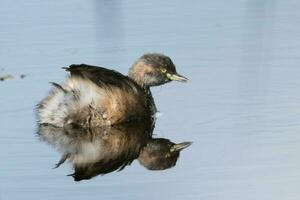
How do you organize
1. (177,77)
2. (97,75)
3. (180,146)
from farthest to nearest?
(177,77), (97,75), (180,146)

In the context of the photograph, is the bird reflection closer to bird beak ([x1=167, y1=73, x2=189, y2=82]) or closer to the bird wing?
the bird wing

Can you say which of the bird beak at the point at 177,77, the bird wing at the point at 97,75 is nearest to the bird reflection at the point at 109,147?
the bird wing at the point at 97,75

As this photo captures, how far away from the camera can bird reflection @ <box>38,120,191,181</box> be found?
25.8 feet

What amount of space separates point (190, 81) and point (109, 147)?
1.70 metres

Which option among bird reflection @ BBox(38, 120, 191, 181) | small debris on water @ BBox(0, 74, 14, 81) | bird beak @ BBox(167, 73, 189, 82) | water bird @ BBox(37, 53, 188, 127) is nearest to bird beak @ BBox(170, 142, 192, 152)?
bird reflection @ BBox(38, 120, 191, 181)

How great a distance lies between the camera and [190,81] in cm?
996

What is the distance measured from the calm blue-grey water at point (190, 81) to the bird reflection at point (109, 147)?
10 centimetres

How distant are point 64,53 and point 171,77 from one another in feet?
5.60

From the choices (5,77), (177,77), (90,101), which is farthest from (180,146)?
(5,77)

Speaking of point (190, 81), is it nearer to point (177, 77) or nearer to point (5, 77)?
point (177, 77)

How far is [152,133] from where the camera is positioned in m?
8.91

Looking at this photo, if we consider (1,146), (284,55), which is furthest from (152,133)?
(284,55)

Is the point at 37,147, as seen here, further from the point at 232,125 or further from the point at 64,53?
the point at 64,53

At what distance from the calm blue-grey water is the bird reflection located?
0.34ft
